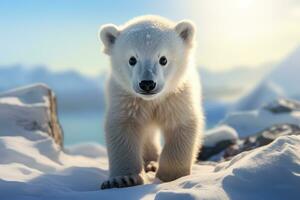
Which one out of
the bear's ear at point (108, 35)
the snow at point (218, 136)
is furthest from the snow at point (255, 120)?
the bear's ear at point (108, 35)

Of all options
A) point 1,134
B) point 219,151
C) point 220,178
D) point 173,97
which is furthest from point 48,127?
point 220,178

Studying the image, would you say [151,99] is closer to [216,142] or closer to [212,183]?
[212,183]

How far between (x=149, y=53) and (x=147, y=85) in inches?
→ 12.9

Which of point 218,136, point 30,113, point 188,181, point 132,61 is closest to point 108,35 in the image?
point 132,61

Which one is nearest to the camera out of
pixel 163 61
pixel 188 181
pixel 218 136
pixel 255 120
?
pixel 188 181

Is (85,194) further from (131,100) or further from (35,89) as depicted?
(35,89)

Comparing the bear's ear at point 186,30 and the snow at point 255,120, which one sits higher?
the snow at point 255,120

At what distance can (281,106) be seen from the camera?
32.1 feet

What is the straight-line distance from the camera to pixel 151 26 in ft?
14.8

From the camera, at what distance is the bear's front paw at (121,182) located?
4.10 metres

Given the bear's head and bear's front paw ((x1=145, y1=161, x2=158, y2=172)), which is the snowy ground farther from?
bear's front paw ((x1=145, y1=161, x2=158, y2=172))

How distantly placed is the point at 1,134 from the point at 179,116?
7.18 feet

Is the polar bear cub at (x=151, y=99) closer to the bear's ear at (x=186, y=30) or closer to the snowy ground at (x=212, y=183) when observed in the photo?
the bear's ear at (x=186, y=30)

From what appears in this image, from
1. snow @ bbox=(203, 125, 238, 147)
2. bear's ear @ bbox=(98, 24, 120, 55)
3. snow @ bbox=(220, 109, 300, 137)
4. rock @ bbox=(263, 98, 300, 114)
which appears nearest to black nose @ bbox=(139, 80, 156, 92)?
bear's ear @ bbox=(98, 24, 120, 55)
